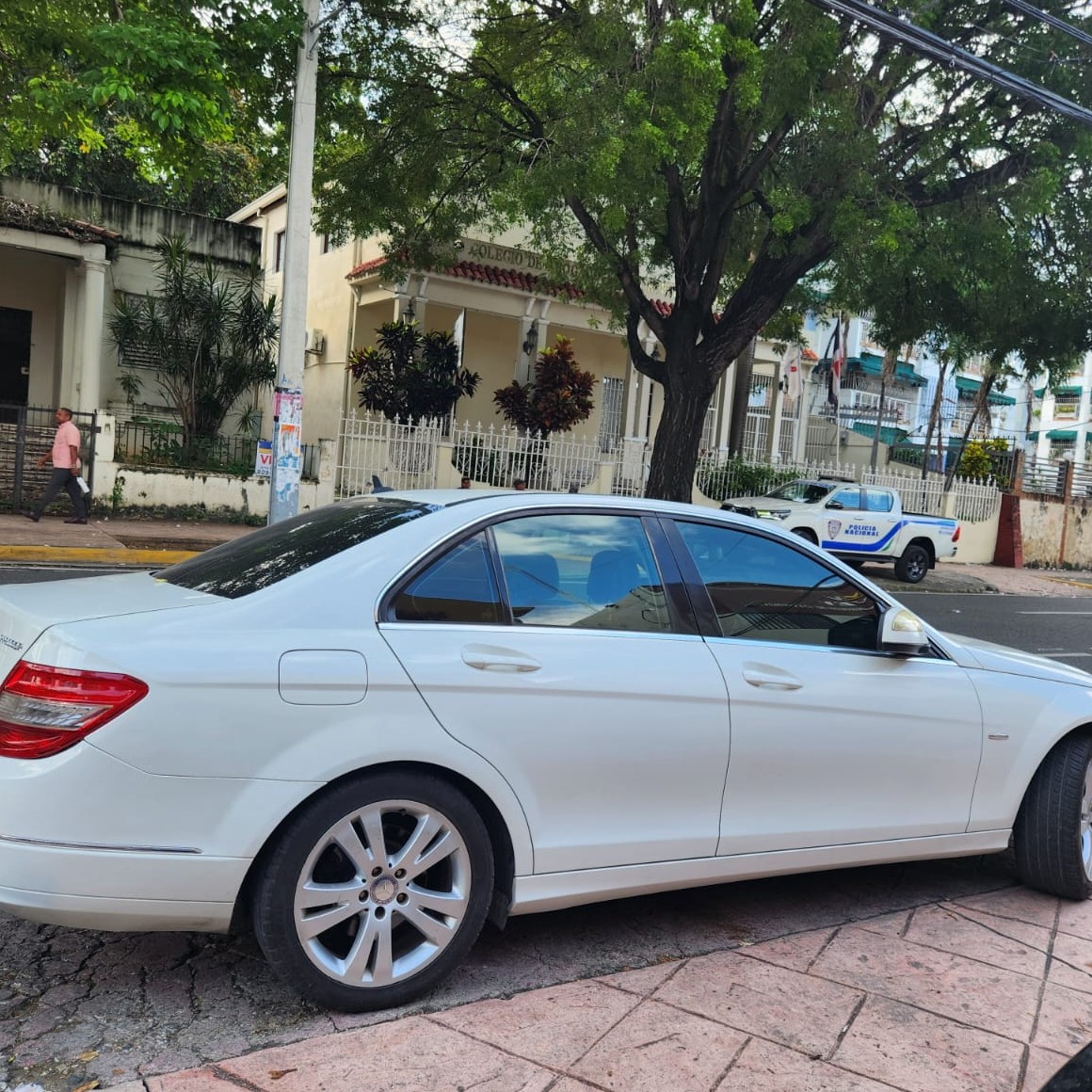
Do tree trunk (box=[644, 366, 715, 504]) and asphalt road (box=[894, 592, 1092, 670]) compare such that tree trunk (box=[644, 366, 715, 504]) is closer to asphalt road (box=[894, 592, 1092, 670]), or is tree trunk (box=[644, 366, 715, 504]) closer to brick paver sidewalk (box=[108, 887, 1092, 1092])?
asphalt road (box=[894, 592, 1092, 670])

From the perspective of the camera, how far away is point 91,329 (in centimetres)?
1708

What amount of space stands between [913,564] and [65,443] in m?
14.2

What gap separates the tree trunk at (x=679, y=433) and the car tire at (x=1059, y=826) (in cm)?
1151

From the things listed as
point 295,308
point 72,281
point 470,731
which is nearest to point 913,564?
point 295,308

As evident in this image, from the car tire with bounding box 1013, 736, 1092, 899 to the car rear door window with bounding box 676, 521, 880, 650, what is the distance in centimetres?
107

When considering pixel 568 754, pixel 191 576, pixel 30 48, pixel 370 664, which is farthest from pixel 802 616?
pixel 30 48

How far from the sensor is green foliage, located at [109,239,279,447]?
18031 millimetres

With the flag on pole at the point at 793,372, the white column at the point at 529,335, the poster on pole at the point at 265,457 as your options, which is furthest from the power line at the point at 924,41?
the flag on pole at the point at 793,372

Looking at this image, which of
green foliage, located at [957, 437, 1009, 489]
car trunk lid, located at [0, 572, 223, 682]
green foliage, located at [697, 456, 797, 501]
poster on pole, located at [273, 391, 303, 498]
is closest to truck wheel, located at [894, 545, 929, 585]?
green foliage, located at [697, 456, 797, 501]

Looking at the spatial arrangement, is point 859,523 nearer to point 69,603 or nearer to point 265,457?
point 265,457

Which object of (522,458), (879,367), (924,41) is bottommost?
(522,458)

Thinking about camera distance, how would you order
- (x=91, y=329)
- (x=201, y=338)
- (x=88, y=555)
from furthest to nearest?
(x=201, y=338) → (x=91, y=329) → (x=88, y=555)

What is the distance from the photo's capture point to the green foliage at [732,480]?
70.6 feet

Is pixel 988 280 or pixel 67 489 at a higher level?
pixel 988 280
